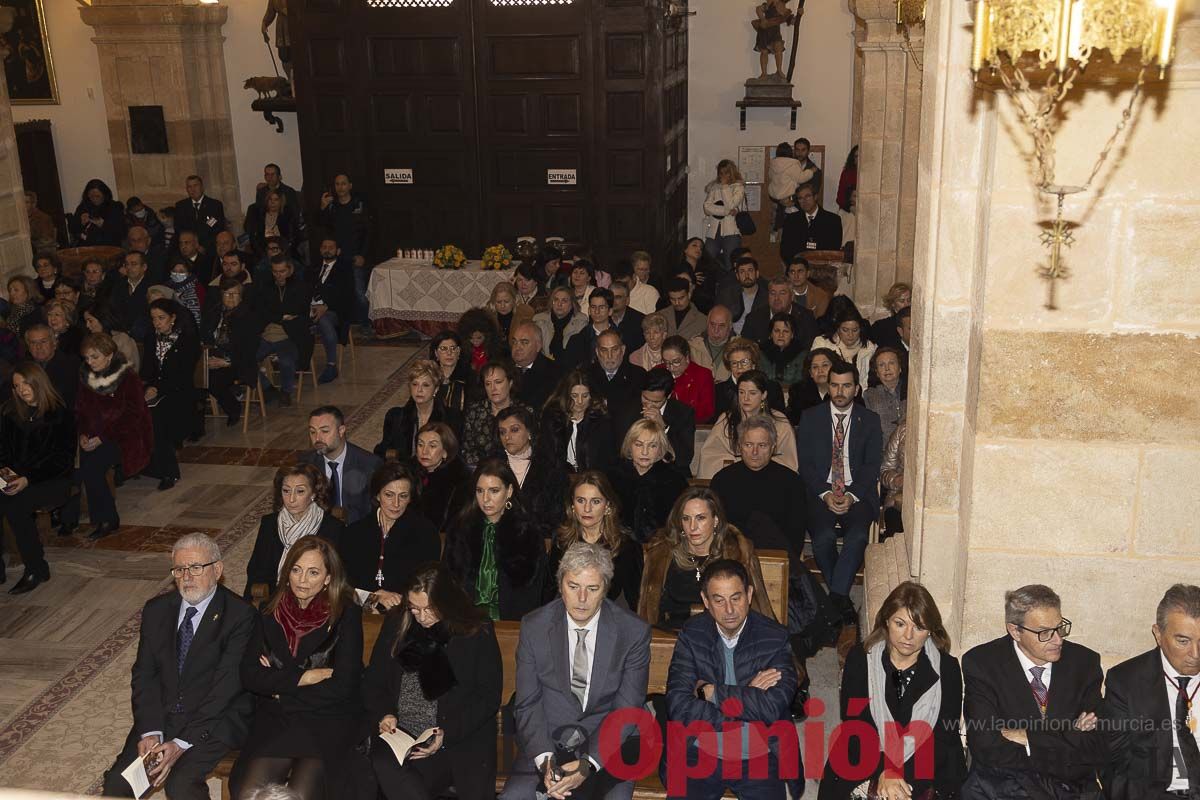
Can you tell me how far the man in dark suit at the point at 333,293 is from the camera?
11.1m

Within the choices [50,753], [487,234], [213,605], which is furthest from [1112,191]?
[487,234]

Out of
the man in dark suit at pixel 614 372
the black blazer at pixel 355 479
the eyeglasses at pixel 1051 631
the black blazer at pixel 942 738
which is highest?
the man in dark suit at pixel 614 372

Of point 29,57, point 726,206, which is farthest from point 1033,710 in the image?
point 29,57

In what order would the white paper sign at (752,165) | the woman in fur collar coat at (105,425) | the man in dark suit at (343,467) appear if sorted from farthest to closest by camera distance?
the white paper sign at (752,165)
the woman in fur collar coat at (105,425)
the man in dark suit at (343,467)

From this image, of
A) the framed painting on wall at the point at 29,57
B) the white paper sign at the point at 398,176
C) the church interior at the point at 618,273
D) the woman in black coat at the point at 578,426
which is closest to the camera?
the church interior at the point at 618,273

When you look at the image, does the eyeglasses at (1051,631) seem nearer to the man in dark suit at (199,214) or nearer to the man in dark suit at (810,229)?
the man in dark suit at (810,229)

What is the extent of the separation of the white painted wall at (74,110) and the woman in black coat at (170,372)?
291 inches

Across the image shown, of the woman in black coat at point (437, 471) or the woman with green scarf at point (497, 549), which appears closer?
the woman with green scarf at point (497, 549)

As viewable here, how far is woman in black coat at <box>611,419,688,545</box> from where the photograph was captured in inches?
239

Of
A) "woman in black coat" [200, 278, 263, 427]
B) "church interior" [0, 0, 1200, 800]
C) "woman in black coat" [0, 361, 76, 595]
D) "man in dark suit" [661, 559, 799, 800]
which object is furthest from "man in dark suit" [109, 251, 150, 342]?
"man in dark suit" [661, 559, 799, 800]

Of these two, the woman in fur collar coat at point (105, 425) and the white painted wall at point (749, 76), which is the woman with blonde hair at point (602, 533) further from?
the white painted wall at point (749, 76)

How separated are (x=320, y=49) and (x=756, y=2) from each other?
16.1ft

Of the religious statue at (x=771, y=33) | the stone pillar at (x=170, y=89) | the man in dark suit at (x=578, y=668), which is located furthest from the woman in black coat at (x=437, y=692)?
the stone pillar at (x=170, y=89)

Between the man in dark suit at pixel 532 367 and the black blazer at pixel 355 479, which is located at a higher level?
the man in dark suit at pixel 532 367
